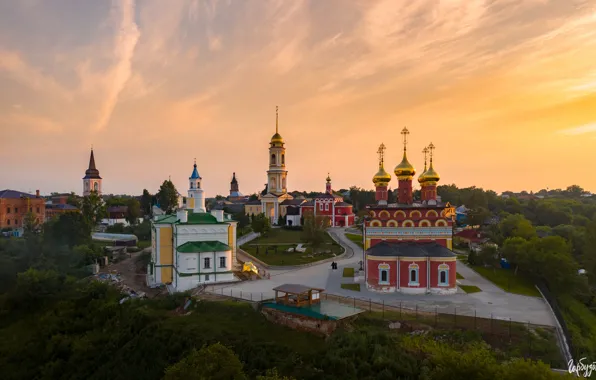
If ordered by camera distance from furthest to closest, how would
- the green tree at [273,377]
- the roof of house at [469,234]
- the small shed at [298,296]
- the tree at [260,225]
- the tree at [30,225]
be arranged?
1. the tree at [260,225]
2. the tree at [30,225]
3. the roof of house at [469,234]
4. the small shed at [298,296]
5. the green tree at [273,377]

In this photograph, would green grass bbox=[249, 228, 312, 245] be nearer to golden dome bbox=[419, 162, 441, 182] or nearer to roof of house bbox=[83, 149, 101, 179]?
golden dome bbox=[419, 162, 441, 182]

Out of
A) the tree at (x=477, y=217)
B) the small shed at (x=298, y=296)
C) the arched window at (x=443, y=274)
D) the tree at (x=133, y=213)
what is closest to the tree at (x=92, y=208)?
the tree at (x=133, y=213)

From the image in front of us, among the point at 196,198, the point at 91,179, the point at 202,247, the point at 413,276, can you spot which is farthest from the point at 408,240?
the point at 91,179

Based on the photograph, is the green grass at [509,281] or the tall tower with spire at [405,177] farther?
the tall tower with spire at [405,177]

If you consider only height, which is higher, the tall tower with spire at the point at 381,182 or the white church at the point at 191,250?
the tall tower with spire at the point at 381,182

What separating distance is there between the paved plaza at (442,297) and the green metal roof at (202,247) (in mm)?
2513

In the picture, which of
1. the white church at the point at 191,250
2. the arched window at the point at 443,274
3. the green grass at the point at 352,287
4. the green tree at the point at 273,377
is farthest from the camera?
the white church at the point at 191,250

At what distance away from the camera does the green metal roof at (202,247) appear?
2650cm

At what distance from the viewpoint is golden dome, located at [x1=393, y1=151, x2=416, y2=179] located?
30.2m

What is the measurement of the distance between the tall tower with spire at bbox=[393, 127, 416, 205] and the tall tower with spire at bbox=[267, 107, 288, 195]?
36077mm

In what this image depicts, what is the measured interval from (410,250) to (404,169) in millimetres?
7309

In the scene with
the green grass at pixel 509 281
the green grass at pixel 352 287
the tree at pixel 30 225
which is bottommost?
the green grass at pixel 352 287

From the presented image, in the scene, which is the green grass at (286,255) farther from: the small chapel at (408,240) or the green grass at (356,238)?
the small chapel at (408,240)

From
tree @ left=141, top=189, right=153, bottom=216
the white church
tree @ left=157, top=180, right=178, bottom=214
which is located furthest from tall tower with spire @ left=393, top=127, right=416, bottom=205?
tree @ left=141, top=189, right=153, bottom=216
